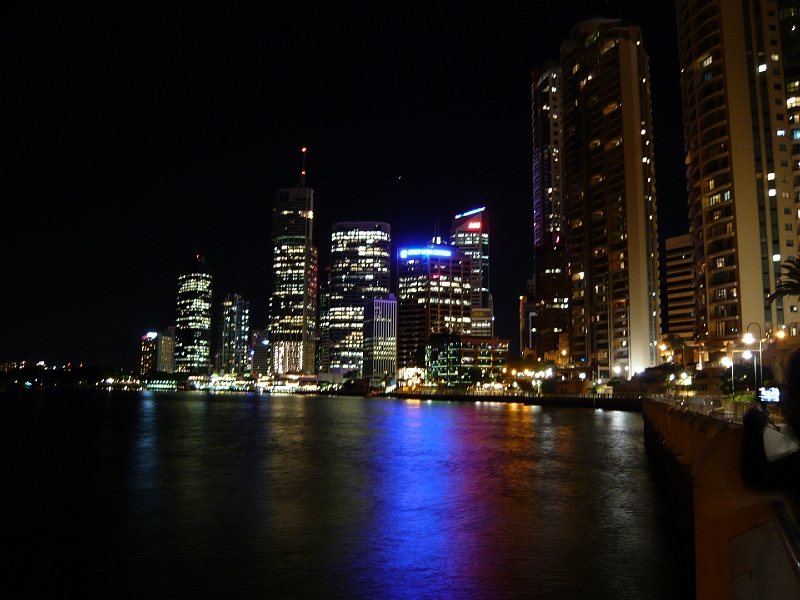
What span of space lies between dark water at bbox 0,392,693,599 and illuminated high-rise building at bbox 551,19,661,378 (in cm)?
10435

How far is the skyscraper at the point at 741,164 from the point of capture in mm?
91938

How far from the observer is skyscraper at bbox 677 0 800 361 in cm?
9194

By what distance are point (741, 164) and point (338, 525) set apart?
8828 cm

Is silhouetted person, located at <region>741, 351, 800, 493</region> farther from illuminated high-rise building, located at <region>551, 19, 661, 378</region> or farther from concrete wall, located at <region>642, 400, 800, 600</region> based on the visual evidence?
illuminated high-rise building, located at <region>551, 19, 661, 378</region>

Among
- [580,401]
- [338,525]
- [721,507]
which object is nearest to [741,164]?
[580,401]

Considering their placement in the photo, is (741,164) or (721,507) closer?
(721,507)

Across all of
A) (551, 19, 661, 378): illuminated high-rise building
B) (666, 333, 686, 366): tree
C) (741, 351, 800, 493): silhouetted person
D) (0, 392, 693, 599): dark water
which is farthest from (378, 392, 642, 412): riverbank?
(741, 351, 800, 493): silhouetted person

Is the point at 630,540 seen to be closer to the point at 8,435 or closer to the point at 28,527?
the point at 28,527

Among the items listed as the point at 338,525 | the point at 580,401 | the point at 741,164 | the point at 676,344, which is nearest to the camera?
the point at 338,525

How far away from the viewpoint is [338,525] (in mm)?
22406

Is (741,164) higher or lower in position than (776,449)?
higher

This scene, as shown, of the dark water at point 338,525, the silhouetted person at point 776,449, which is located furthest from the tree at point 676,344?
the silhouetted person at point 776,449

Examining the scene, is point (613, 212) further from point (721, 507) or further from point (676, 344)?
point (721, 507)

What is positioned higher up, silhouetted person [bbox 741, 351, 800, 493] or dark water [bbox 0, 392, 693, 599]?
silhouetted person [bbox 741, 351, 800, 493]
